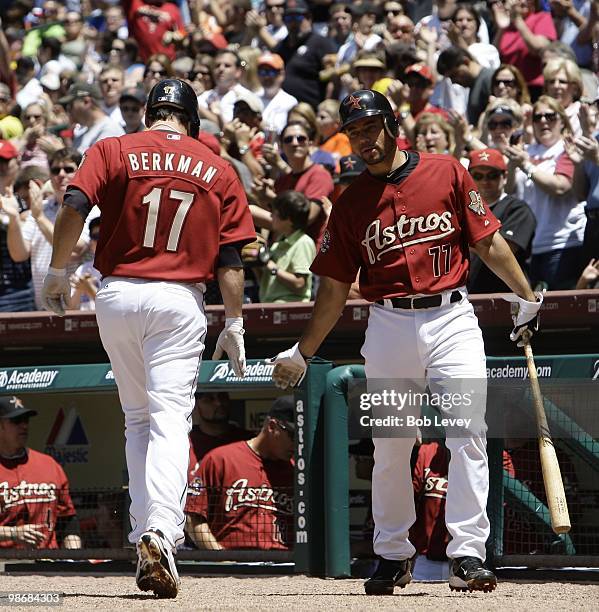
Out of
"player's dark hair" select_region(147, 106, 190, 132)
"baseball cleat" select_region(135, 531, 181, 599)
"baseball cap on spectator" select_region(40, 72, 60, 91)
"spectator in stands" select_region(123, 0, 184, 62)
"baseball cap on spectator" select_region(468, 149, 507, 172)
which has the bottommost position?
"baseball cleat" select_region(135, 531, 181, 599)

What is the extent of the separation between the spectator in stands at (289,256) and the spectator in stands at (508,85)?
1.99 meters

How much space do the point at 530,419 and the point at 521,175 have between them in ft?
9.09

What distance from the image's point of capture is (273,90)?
1072 centimetres

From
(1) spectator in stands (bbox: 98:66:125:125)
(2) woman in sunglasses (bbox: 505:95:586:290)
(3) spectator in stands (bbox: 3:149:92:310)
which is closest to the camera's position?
(2) woman in sunglasses (bbox: 505:95:586:290)

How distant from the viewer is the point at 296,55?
11391 mm

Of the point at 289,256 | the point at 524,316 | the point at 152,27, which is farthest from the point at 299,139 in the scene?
the point at 152,27

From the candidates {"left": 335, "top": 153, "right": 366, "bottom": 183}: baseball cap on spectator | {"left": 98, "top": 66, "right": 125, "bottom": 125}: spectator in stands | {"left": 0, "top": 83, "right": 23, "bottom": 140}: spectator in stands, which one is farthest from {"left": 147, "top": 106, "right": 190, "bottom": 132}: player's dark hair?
{"left": 0, "top": 83, "right": 23, "bottom": 140}: spectator in stands

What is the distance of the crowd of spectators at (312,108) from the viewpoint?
7.60 metres

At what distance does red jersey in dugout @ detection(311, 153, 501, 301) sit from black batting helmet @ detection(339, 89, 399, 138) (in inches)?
9.6

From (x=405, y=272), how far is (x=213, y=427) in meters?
2.60

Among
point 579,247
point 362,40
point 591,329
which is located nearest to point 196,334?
point 591,329

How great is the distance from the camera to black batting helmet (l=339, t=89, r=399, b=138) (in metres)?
4.87

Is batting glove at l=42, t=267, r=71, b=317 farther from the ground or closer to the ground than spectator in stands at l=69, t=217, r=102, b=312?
closer to the ground

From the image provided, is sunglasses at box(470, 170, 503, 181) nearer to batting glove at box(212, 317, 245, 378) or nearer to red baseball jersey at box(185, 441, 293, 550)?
red baseball jersey at box(185, 441, 293, 550)
